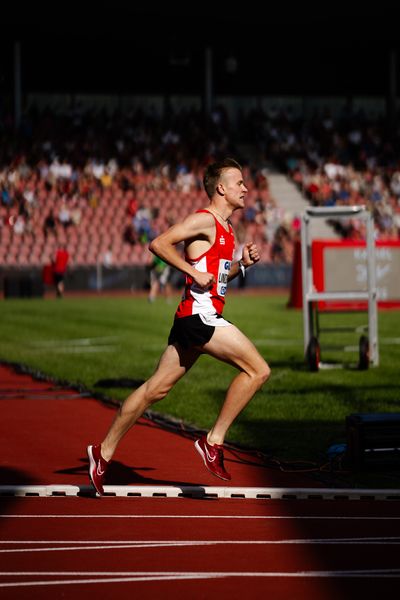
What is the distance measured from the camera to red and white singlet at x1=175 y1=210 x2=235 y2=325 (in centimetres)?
773

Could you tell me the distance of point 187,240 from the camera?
307 inches

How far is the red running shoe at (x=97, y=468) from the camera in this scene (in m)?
7.70

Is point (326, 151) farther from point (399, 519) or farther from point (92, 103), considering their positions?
point (399, 519)

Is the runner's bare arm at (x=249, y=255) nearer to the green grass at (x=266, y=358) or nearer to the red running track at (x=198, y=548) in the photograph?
the red running track at (x=198, y=548)

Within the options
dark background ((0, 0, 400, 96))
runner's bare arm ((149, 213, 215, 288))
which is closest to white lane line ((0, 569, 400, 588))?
runner's bare arm ((149, 213, 215, 288))

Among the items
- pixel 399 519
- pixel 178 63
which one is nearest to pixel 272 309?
pixel 178 63

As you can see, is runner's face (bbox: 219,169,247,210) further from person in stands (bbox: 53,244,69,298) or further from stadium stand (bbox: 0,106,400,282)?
stadium stand (bbox: 0,106,400,282)

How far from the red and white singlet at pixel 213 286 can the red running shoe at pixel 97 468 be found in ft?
3.34

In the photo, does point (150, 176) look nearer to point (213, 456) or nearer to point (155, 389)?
point (213, 456)

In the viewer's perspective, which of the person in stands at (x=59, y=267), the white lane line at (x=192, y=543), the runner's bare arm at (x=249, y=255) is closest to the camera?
the white lane line at (x=192, y=543)

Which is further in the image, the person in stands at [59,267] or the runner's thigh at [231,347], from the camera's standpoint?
the person in stands at [59,267]

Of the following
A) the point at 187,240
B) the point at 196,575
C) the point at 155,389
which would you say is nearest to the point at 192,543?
the point at 196,575

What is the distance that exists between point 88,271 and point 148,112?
14.9 meters

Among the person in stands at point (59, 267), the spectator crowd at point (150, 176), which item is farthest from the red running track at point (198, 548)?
the spectator crowd at point (150, 176)
